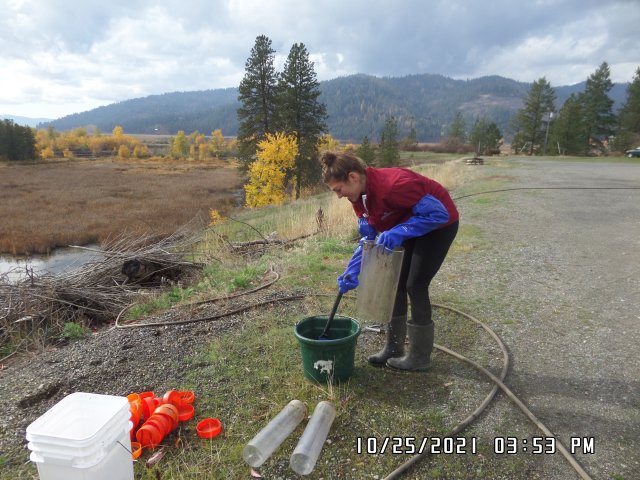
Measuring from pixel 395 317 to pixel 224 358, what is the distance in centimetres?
149


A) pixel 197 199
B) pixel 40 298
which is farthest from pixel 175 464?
pixel 197 199

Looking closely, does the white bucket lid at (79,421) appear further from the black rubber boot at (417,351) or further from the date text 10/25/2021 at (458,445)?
the black rubber boot at (417,351)

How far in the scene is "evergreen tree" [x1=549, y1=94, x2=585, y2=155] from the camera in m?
37.3

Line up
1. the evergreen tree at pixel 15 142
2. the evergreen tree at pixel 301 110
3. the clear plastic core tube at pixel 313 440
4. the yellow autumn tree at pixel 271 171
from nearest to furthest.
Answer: the clear plastic core tube at pixel 313 440
the yellow autumn tree at pixel 271 171
the evergreen tree at pixel 301 110
the evergreen tree at pixel 15 142

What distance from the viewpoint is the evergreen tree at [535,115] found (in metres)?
41.1

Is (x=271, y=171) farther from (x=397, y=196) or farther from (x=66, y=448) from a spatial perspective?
(x=66, y=448)

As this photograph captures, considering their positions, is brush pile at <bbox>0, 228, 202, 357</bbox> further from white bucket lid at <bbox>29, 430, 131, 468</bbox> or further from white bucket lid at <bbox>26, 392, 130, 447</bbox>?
white bucket lid at <bbox>29, 430, 131, 468</bbox>

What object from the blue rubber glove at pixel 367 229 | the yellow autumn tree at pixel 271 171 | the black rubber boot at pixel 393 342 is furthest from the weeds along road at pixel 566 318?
the yellow autumn tree at pixel 271 171

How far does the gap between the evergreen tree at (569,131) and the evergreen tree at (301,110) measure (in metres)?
23.7

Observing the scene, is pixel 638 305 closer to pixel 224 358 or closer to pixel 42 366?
pixel 224 358

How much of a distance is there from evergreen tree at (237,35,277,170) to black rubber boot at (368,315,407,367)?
25.5 m

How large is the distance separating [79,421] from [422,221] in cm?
215

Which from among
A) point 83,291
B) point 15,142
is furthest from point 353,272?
point 15,142

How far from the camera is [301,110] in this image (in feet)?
90.6
